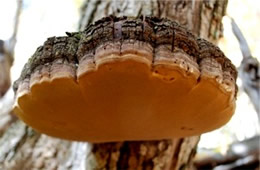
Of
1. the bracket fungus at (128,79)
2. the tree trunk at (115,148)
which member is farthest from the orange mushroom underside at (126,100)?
the tree trunk at (115,148)

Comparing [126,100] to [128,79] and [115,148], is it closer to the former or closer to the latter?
[128,79]

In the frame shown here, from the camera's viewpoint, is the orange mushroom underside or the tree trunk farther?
the tree trunk

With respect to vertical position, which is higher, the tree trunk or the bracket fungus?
the bracket fungus

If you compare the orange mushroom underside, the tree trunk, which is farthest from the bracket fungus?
the tree trunk

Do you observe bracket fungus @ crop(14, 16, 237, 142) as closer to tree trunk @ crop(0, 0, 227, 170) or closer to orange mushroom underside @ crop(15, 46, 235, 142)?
orange mushroom underside @ crop(15, 46, 235, 142)

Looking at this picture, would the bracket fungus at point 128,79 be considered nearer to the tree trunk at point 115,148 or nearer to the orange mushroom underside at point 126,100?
the orange mushroom underside at point 126,100

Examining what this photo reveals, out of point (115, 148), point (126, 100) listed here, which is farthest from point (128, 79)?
point (115, 148)
